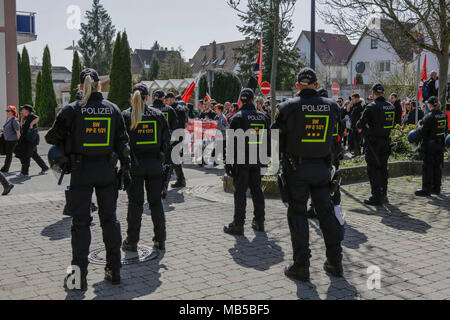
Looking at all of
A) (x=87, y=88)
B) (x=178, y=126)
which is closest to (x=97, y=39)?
(x=178, y=126)

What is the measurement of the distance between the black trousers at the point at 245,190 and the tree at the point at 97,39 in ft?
221

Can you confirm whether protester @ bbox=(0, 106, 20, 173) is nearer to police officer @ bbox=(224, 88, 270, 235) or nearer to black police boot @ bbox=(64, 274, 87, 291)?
police officer @ bbox=(224, 88, 270, 235)

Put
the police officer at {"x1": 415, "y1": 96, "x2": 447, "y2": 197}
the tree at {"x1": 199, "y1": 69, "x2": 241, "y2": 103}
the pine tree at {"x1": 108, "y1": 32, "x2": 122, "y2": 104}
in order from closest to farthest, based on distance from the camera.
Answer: the police officer at {"x1": 415, "y1": 96, "x2": 447, "y2": 197}
the pine tree at {"x1": 108, "y1": 32, "x2": 122, "y2": 104}
the tree at {"x1": 199, "y1": 69, "x2": 241, "y2": 103}

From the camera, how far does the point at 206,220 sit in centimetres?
800

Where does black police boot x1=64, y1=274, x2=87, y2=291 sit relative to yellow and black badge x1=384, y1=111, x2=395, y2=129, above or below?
below

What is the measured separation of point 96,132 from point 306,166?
2.09m

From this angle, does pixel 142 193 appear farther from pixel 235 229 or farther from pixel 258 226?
pixel 258 226

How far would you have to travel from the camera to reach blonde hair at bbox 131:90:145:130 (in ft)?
19.8

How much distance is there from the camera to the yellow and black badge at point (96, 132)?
194 inches

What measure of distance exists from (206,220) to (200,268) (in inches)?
93.7

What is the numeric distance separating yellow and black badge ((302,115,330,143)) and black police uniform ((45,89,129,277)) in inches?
75.1

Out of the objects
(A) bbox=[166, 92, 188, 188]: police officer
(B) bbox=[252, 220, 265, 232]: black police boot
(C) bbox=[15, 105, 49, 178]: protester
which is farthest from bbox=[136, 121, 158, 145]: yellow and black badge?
(C) bbox=[15, 105, 49, 178]: protester

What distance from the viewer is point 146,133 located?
6.19 metres

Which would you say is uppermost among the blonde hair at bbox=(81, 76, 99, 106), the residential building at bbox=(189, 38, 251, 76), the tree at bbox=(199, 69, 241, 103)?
the residential building at bbox=(189, 38, 251, 76)
